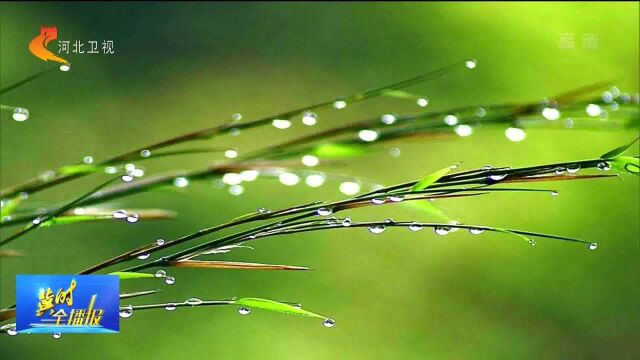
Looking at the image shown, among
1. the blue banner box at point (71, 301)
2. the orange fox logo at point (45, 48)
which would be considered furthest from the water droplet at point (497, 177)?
the orange fox logo at point (45, 48)

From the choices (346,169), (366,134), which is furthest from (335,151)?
(346,169)

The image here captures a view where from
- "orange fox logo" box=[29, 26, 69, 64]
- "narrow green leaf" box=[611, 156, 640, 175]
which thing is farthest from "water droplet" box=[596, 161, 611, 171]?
"orange fox logo" box=[29, 26, 69, 64]

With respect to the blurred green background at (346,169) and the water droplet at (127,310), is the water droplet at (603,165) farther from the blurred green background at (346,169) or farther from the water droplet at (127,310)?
the blurred green background at (346,169)

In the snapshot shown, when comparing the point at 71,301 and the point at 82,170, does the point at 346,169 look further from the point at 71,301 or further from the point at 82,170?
A: the point at 82,170

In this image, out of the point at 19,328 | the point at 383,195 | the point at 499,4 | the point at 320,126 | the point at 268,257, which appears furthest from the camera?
the point at 499,4

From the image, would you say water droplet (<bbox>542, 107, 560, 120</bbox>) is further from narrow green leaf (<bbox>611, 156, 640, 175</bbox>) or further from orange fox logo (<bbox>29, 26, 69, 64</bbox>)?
orange fox logo (<bbox>29, 26, 69, 64</bbox>)

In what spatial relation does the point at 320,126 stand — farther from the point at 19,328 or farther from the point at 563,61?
the point at 19,328

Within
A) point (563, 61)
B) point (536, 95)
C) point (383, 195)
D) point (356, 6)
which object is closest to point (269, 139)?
point (356, 6)
